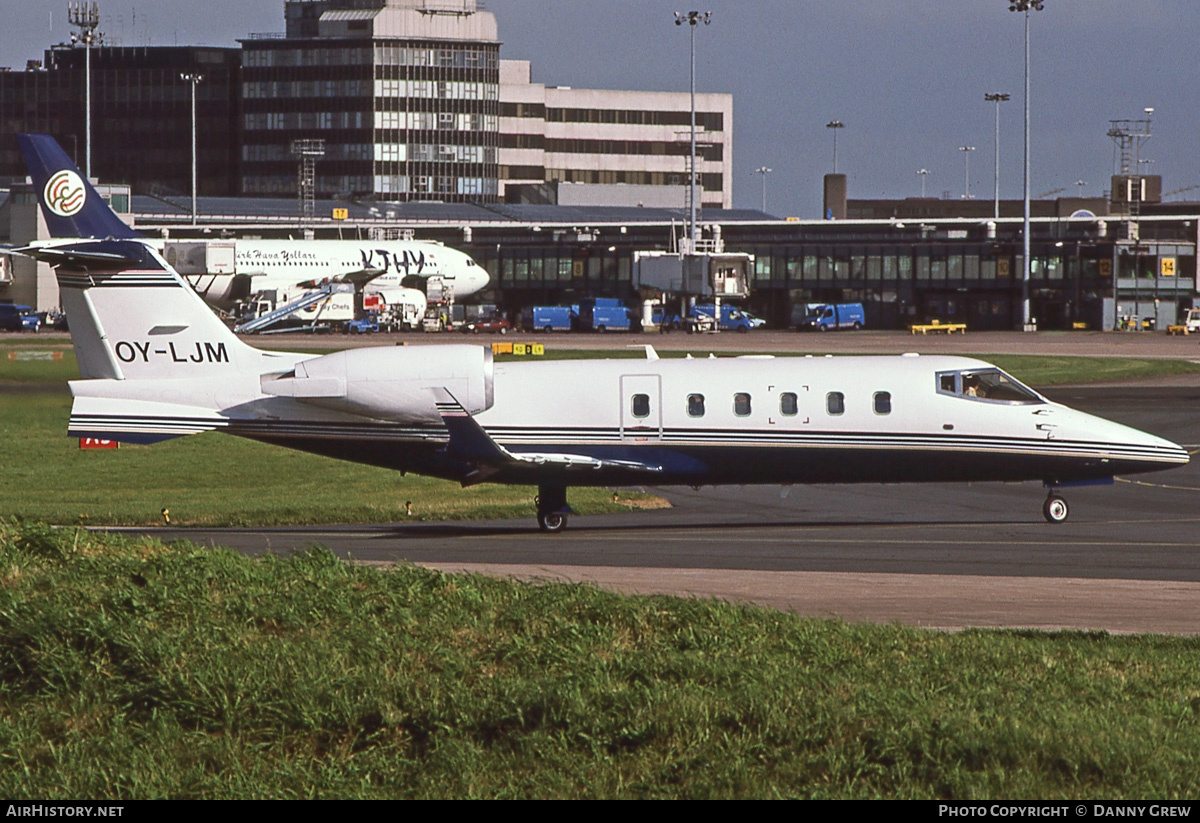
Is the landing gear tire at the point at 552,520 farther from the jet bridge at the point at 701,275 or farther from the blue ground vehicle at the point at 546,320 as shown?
the jet bridge at the point at 701,275

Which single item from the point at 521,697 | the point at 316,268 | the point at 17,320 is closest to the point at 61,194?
the point at 521,697

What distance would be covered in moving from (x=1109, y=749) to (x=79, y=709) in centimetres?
819

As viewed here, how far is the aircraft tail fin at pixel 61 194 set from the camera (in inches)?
1092

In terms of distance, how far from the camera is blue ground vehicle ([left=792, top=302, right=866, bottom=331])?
12756cm

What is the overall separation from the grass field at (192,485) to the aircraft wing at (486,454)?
14.2 ft

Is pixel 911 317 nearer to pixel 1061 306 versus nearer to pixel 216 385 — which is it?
pixel 1061 306

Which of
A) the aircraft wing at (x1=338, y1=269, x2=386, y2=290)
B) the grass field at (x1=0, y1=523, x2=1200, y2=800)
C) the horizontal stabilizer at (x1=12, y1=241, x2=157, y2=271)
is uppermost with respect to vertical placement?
the aircraft wing at (x1=338, y1=269, x2=386, y2=290)

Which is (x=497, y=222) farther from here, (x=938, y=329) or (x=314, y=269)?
(x=938, y=329)

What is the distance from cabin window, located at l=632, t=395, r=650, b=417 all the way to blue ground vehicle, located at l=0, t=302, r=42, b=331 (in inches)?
3525

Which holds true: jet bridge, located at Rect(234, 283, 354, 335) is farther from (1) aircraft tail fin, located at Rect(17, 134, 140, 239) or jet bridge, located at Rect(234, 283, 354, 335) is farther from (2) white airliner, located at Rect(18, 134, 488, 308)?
(1) aircraft tail fin, located at Rect(17, 134, 140, 239)

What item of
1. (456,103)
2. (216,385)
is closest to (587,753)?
(216,385)

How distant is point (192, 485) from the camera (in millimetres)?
38281

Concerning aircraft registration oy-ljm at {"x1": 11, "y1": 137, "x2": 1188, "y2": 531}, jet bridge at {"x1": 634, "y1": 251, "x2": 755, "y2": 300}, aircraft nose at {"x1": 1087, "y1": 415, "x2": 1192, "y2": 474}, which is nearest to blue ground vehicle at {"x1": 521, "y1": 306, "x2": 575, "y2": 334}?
jet bridge at {"x1": 634, "y1": 251, "x2": 755, "y2": 300}

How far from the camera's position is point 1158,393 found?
201 ft
